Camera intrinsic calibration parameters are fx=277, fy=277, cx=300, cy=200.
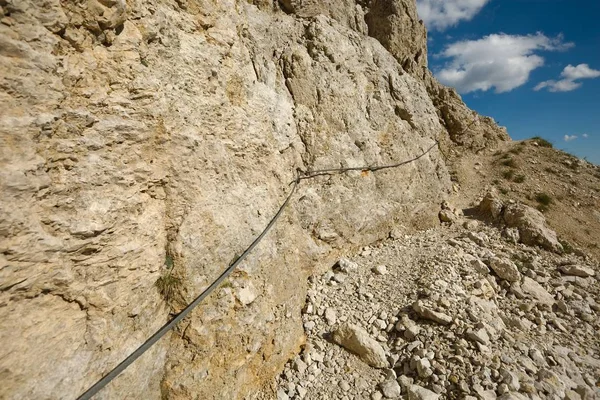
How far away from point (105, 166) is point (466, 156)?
12005mm

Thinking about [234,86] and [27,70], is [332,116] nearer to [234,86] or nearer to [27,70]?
[234,86]

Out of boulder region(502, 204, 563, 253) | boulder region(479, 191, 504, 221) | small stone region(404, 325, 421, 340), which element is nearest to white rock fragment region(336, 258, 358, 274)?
small stone region(404, 325, 421, 340)

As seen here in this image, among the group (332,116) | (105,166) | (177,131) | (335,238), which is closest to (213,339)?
(105,166)

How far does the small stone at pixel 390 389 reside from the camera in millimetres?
3443

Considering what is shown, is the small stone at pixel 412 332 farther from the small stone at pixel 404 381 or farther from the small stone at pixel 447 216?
the small stone at pixel 447 216

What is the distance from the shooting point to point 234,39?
13.4 feet

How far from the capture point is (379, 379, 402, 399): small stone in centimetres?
344

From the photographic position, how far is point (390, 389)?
3.49 m

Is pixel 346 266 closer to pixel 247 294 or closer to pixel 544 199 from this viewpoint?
pixel 247 294

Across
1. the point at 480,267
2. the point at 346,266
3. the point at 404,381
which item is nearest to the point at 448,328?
the point at 404,381

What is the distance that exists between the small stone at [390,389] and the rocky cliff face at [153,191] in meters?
1.24

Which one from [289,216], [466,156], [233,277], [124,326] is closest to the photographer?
[124,326]

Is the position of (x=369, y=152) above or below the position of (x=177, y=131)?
above

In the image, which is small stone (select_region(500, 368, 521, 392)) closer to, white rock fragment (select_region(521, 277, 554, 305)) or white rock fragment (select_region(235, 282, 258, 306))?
white rock fragment (select_region(521, 277, 554, 305))
